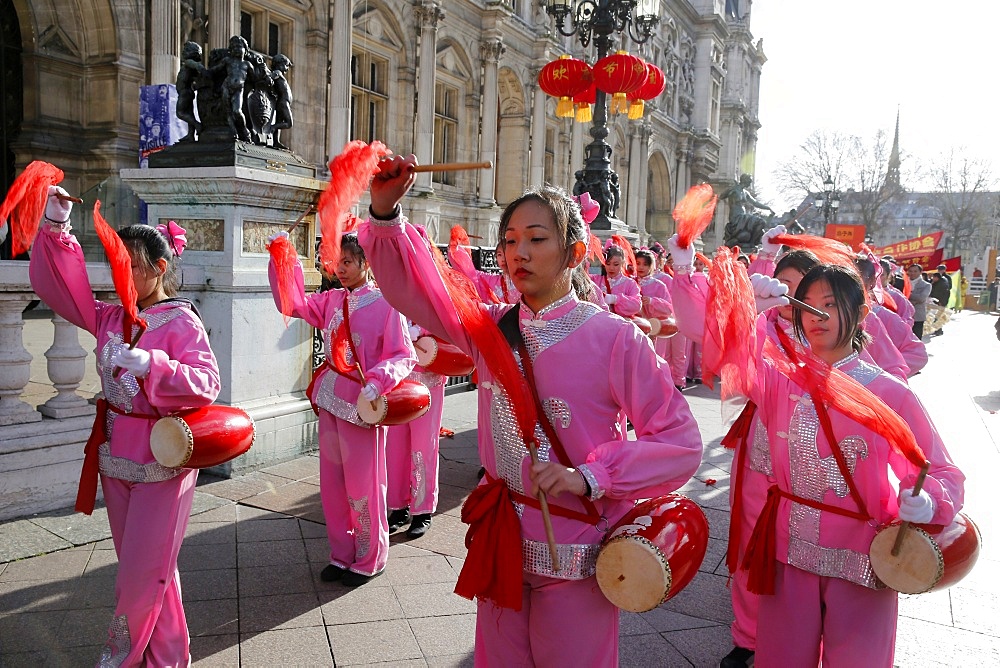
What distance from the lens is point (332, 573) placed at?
14.2 feet

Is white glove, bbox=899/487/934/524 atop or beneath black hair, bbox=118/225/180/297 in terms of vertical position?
beneath

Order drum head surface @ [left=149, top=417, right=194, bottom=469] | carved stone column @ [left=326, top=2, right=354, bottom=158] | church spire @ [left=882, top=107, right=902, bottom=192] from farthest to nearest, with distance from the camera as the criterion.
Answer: church spire @ [left=882, top=107, right=902, bottom=192], carved stone column @ [left=326, top=2, right=354, bottom=158], drum head surface @ [left=149, top=417, right=194, bottom=469]

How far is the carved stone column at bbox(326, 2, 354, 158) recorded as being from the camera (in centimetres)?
1580

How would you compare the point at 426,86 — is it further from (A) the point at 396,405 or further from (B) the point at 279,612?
(B) the point at 279,612

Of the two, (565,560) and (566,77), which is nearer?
(565,560)

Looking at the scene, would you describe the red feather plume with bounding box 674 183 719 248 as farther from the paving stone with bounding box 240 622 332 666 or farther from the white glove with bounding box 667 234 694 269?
the paving stone with bounding box 240 622 332 666

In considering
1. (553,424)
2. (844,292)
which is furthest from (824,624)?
(553,424)

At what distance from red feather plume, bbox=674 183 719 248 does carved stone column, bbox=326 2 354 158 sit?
1324 centimetres

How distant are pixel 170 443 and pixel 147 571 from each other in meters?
0.52

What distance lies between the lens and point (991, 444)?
866 cm

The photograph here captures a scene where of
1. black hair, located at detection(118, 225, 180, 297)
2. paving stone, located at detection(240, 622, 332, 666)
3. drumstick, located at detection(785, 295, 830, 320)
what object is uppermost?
black hair, located at detection(118, 225, 180, 297)

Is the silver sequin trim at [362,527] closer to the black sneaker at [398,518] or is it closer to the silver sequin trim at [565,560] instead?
the black sneaker at [398,518]

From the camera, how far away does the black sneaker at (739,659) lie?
3.49 meters

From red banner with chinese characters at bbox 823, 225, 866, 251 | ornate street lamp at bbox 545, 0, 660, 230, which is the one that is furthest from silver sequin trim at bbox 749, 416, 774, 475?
Answer: red banner with chinese characters at bbox 823, 225, 866, 251
